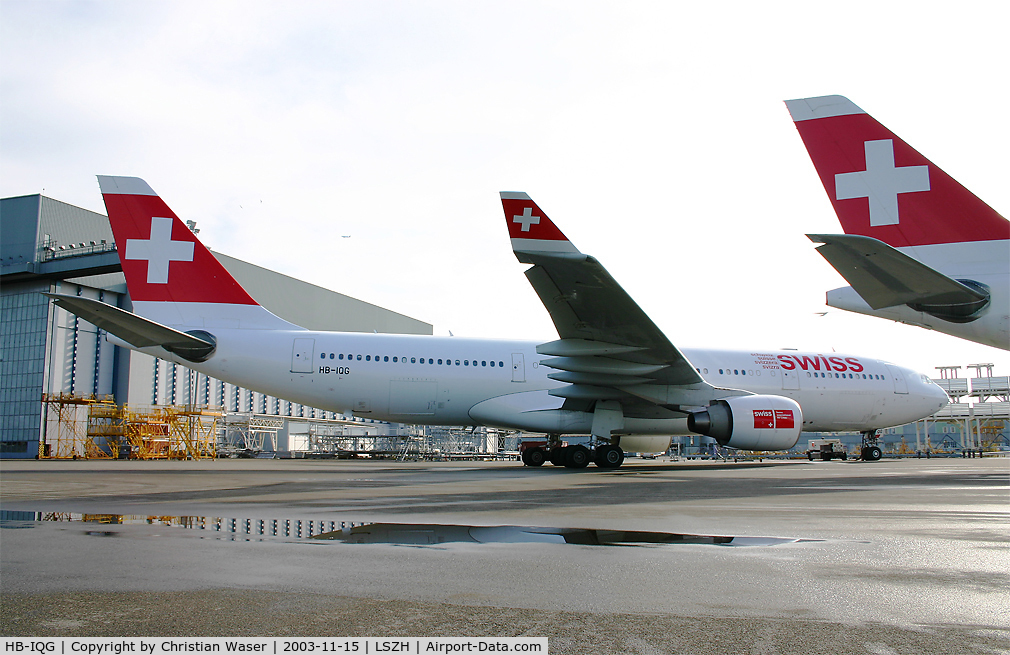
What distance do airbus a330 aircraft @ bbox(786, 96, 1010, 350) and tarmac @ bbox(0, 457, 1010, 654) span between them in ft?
15.8

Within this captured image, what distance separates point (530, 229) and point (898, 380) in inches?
599

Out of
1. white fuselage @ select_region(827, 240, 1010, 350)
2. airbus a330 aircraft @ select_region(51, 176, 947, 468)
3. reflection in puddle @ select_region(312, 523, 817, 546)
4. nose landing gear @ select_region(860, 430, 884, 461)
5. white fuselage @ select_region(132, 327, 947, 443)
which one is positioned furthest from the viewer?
nose landing gear @ select_region(860, 430, 884, 461)

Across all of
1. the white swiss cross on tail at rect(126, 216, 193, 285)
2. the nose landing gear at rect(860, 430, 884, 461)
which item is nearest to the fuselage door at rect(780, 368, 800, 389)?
the nose landing gear at rect(860, 430, 884, 461)

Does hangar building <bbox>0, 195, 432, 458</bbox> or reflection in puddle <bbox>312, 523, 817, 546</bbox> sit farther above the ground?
hangar building <bbox>0, 195, 432, 458</bbox>

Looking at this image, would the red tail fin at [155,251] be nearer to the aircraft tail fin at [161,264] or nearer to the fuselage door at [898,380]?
the aircraft tail fin at [161,264]

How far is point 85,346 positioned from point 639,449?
36497mm

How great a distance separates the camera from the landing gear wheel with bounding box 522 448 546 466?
19.8 m

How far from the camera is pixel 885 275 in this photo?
903cm

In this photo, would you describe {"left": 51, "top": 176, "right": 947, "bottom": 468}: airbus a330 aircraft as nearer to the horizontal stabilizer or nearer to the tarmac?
the horizontal stabilizer

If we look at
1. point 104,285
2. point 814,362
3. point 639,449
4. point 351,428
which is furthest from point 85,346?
point 814,362

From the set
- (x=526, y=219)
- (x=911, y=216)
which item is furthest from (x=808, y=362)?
(x=526, y=219)

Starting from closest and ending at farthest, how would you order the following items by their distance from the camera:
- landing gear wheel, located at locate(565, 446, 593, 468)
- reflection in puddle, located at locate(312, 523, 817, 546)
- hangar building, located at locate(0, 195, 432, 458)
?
1. reflection in puddle, located at locate(312, 523, 817, 546)
2. landing gear wheel, located at locate(565, 446, 593, 468)
3. hangar building, located at locate(0, 195, 432, 458)

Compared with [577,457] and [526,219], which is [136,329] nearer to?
[526,219]

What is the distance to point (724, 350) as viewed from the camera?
1959 cm
